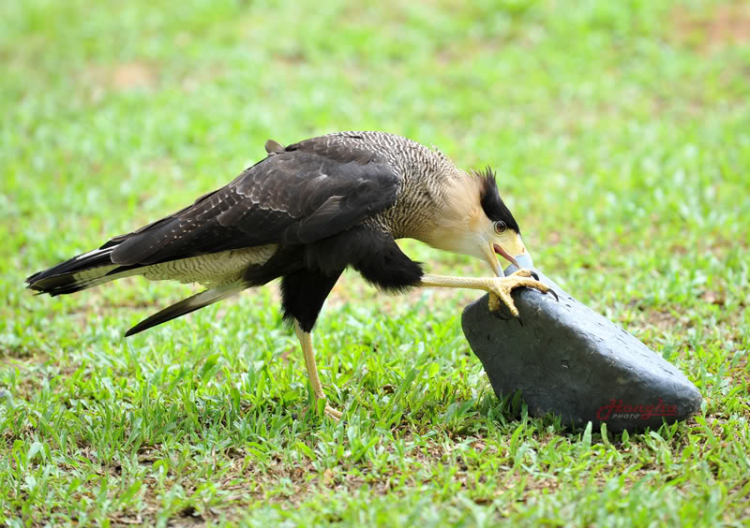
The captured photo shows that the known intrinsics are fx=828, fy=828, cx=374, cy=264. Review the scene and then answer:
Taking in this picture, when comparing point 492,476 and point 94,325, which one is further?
point 94,325

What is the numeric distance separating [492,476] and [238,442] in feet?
4.07

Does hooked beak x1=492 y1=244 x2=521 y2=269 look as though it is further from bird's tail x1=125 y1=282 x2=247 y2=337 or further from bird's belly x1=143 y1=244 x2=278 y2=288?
bird's tail x1=125 y1=282 x2=247 y2=337

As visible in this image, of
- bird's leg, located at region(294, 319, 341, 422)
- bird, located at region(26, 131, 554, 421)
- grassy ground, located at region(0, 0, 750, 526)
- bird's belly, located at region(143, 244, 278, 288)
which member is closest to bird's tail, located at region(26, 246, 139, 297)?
bird, located at region(26, 131, 554, 421)

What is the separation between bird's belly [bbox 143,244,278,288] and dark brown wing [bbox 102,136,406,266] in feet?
0.36

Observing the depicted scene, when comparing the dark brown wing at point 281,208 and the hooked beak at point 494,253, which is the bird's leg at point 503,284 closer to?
the hooked beak at point 494,253

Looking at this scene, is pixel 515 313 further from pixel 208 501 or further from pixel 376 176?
pixel 208 501

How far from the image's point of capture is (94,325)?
215 inches

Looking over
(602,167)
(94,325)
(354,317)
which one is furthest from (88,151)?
(602,167)

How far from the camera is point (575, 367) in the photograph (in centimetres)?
377

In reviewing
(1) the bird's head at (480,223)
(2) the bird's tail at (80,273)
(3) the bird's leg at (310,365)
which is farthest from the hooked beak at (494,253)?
(2) the bird's tail at (80,273)

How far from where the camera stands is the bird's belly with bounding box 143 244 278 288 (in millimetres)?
4168

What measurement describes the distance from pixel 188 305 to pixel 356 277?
6.99ft

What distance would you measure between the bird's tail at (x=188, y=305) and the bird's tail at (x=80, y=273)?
29 centimetres

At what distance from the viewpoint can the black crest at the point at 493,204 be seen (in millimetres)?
4195
